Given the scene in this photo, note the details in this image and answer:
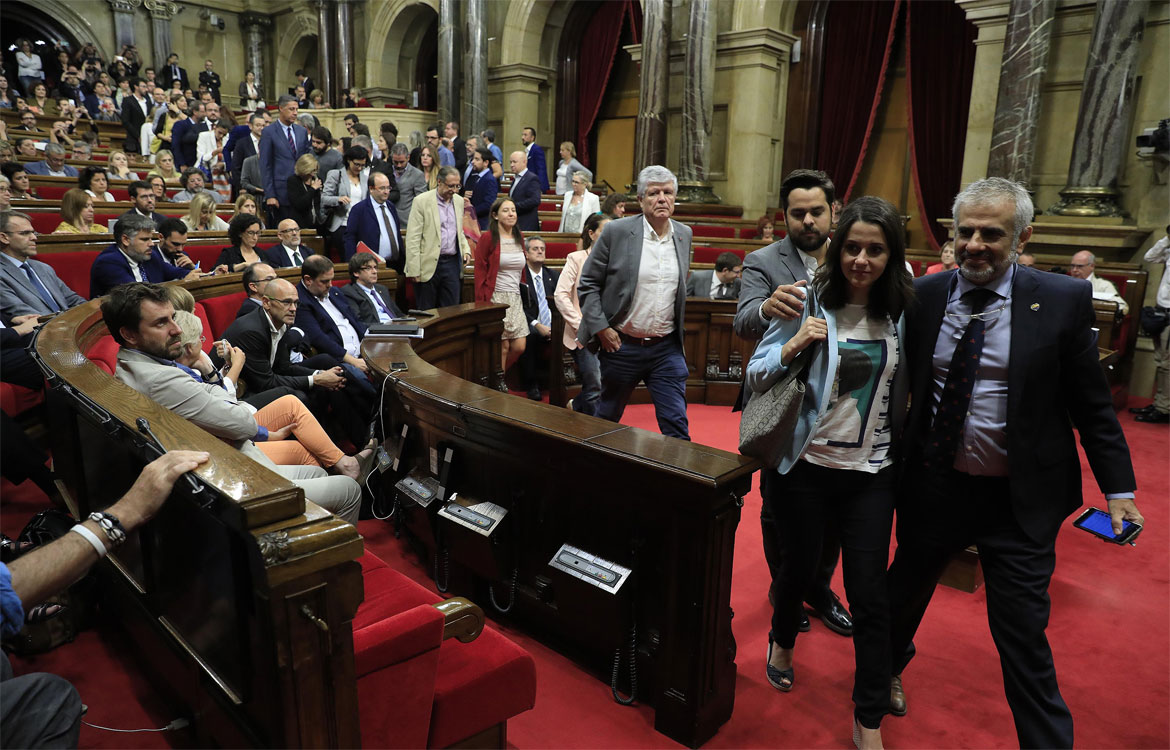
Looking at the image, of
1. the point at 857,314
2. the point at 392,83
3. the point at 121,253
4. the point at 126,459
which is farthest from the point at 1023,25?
the point at 392,83

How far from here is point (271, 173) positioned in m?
6.54

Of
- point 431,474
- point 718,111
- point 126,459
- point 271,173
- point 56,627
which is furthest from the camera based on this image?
point 718,111

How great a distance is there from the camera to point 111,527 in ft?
4.45

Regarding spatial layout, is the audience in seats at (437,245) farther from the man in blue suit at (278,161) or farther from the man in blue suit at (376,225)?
the man in blue suit at (278,161)

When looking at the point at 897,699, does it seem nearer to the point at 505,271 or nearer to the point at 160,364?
the point at 160,364

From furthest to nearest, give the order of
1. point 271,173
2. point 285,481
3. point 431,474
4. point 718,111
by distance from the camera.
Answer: point 718,111
point 271,173
point 431,474
point 285,481

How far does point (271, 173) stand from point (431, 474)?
187 inches

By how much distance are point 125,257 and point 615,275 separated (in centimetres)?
294

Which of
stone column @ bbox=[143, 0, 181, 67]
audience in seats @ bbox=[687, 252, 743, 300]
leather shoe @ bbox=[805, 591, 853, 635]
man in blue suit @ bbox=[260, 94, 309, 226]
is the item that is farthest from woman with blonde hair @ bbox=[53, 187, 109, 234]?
stone column @ bbox=[143, 0, 181, 67]

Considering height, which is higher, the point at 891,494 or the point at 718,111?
the point at 718,111

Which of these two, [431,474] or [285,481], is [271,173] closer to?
[431,474]

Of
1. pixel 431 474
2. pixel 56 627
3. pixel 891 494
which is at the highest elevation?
pixel 891 494

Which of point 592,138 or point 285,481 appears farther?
point 592,138

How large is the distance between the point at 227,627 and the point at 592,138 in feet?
40.0
